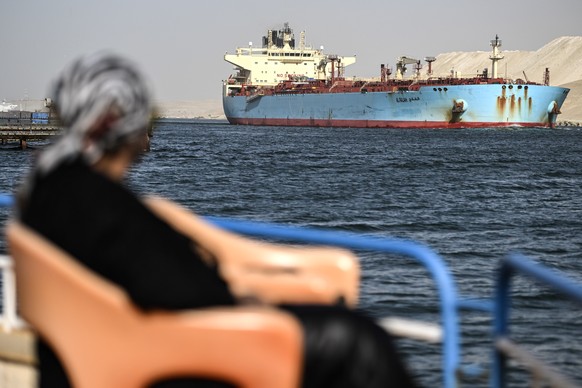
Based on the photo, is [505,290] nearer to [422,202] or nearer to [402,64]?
[422,202]

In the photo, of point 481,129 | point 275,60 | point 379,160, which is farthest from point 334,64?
point 379,160

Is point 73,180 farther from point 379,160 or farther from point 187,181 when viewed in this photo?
point 379,160

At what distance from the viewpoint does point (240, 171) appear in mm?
33188

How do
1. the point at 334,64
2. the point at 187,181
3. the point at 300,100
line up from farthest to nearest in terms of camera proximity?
the point at 334,64 → the point at 300,100 → the point at 187,181

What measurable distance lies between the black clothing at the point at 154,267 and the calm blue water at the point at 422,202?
5800 millimetres

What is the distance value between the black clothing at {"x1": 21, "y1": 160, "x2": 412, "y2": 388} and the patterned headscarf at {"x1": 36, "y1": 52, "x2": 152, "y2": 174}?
0.04 meters

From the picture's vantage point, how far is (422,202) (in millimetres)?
23281

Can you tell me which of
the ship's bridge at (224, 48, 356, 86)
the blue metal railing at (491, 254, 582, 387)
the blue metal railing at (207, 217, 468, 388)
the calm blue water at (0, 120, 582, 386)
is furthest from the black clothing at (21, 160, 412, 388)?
the ship's bridge at (224, 48, 356, 86)

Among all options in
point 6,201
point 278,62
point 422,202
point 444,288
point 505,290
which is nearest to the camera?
point 505,290

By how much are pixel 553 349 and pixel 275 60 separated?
81.8 metres

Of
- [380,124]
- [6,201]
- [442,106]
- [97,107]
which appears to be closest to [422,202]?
[6,201]

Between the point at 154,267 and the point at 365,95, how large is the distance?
70.7m

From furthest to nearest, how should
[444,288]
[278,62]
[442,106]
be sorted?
1. [278,62]
2. [442,106]
3. [444,288]

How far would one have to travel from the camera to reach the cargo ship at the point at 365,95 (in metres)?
68.2
